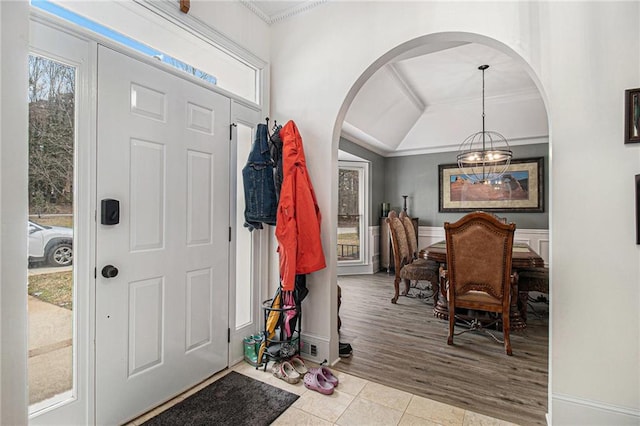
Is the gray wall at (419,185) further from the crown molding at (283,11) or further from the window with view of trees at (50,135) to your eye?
the window with view of trees at (50,135)

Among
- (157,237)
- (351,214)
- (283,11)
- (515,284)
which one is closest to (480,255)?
(515,284)

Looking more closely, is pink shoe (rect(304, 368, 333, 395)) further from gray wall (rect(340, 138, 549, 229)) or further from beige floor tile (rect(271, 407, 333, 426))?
gray wall (rect(340, 138, 549, 229))

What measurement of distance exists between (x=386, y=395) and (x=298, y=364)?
2.21 feet

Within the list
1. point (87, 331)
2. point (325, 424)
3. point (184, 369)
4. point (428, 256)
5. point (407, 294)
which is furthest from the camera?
point (407, 294)

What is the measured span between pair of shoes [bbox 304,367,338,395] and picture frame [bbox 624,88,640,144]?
7.21 ft

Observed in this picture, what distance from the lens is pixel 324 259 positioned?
7.75 ft

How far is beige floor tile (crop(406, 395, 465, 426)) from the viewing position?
1.75m

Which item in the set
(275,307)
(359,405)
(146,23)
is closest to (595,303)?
(359,405)

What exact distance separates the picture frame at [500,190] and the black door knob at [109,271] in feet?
18.0

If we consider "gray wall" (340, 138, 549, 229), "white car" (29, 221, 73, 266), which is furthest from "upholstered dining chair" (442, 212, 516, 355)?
"gray wall" (340, 138, 549, 229)

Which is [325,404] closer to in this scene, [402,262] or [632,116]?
[632,116]

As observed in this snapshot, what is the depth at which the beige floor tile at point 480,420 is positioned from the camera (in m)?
1.72

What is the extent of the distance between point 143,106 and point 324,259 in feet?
5.16

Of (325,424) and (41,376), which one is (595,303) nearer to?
(325,424)
